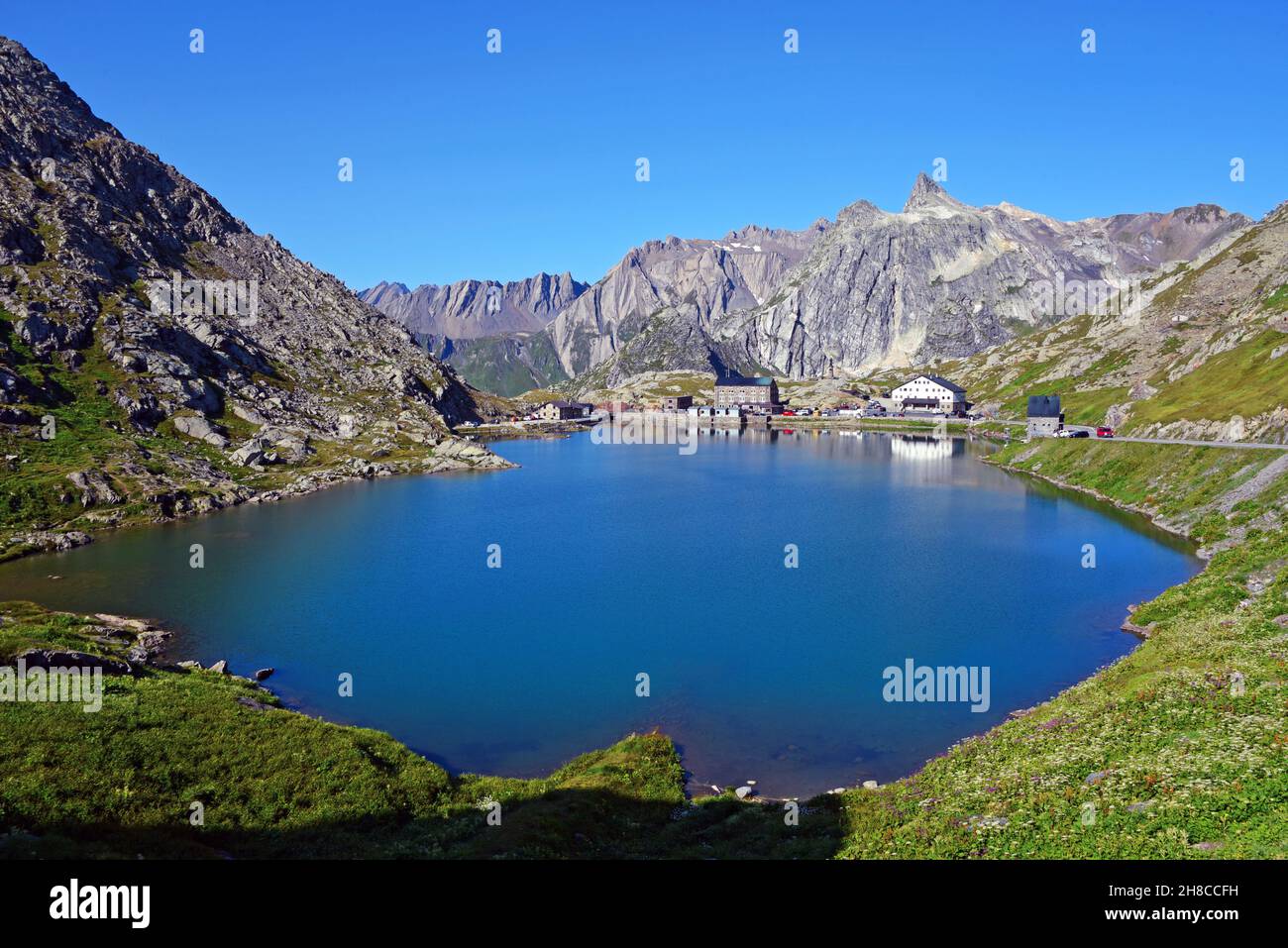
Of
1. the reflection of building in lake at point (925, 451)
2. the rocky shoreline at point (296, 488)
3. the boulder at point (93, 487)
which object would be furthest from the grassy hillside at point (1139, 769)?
the reflection of building in lake at point (925, 451)

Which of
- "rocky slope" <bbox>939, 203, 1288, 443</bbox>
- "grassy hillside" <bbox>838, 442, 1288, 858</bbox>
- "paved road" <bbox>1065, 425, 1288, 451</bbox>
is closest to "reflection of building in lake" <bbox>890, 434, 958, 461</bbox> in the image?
"rocky slope" <bbox>939, 203, 1288, 443</bbox>

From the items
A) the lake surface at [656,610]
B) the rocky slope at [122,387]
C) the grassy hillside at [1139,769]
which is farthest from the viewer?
the rocky slope at [122,387]

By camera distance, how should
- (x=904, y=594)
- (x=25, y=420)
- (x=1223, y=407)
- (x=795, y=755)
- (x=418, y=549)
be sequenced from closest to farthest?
(x=795, y=755)
(x=904, y=594)
(x=418, y=549)
(x=1223, y=407)
(x=25, y=420)

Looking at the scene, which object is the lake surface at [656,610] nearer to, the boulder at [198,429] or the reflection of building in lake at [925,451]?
the boulder at [198,429]

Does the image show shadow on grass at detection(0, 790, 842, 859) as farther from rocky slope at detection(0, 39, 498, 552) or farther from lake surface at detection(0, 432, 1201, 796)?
rocky slope at detection(0, 39, 498, 552)
